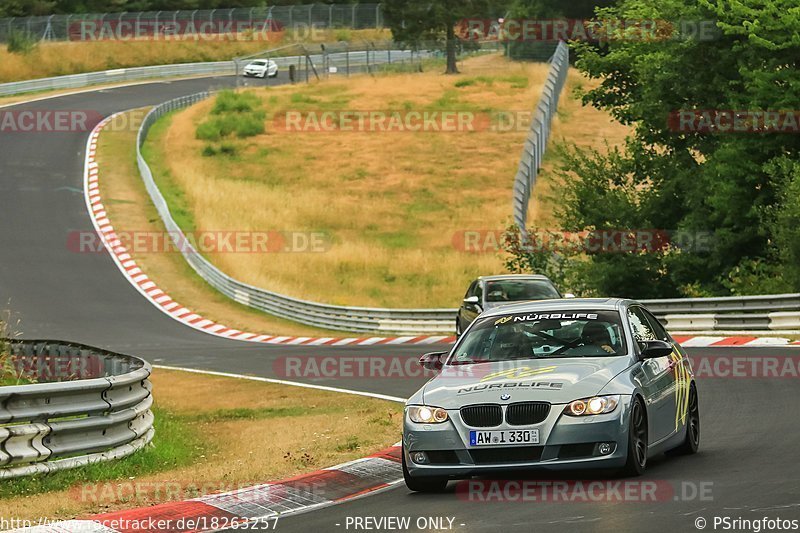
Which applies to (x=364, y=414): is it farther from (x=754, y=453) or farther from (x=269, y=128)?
(x=269, y=128)

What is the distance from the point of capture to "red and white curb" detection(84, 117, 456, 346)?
1268 inches

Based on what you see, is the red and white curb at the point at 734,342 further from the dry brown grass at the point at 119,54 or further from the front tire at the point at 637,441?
the dry brown grass at the point at 119,54

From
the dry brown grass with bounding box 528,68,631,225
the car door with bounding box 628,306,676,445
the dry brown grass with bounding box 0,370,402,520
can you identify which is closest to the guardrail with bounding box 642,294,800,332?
the dry brown grass with bounding box 0,370,402,520

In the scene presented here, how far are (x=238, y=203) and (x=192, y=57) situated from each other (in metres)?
47.6

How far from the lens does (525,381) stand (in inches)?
404

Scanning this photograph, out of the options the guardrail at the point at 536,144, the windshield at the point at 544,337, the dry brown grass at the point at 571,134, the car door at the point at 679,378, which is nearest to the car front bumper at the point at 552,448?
the windshield at the point at 544,337

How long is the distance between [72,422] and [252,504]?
7.42 feet

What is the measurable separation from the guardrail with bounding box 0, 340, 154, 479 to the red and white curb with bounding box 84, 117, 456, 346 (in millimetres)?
17459

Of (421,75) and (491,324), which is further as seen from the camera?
(421,75)

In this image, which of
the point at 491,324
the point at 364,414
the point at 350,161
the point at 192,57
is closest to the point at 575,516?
the point at 491,324

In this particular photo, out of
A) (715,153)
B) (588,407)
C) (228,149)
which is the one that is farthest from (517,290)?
(228,149)

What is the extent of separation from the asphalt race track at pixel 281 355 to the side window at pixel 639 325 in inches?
42.3

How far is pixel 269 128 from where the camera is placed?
237ft

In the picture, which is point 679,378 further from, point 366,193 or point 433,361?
point 366,193
